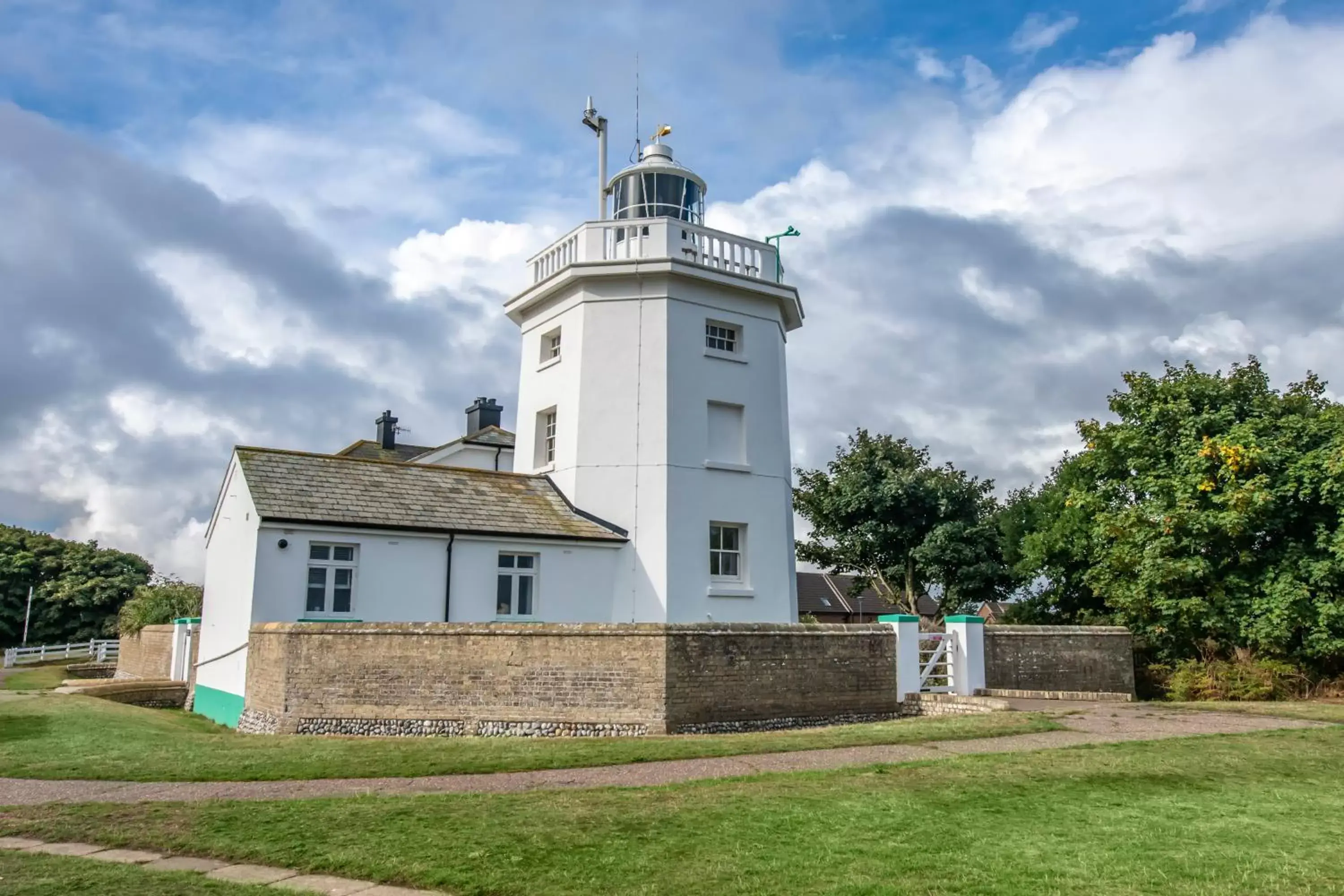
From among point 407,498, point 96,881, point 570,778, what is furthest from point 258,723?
point 96,881

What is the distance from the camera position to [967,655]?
55.3 ft

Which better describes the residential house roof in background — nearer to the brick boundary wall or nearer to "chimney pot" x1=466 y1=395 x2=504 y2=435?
"chimney pot" x1=466 y1=395 x2=504 y2=435

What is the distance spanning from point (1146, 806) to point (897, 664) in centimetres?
756

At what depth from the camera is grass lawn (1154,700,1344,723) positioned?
1473cm

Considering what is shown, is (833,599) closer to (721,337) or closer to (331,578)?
(721,337)

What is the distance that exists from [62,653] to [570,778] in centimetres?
4193

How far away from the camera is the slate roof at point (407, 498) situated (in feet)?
55.5

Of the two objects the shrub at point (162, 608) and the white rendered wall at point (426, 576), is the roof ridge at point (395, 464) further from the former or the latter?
the shrub at point (162, 608)

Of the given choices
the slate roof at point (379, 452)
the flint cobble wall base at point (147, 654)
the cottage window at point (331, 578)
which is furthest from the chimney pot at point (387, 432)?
the cottage window at point (331, 578)

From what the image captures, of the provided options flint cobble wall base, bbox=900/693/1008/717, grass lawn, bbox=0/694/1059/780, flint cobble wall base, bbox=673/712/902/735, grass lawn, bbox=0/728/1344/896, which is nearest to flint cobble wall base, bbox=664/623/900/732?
flint cobble wall base, bbox=673/712/902/735

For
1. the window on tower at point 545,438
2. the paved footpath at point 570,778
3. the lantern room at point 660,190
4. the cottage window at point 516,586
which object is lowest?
the paved footpath at point 570,778

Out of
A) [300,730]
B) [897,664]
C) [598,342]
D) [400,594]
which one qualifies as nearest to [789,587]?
[897,664]

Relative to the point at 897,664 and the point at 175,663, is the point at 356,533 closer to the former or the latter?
the point at 897,664

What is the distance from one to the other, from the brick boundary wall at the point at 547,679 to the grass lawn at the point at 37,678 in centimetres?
1246
